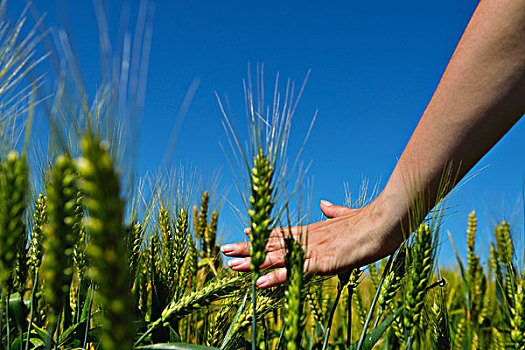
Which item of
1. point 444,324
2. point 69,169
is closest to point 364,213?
point 444,324

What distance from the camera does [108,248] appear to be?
41 centimetres

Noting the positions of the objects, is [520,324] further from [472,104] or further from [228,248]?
[228,248]

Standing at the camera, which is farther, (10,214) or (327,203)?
(327,203)

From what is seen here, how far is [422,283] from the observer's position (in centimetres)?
83

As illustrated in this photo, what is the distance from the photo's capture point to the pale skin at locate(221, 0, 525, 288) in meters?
1.10

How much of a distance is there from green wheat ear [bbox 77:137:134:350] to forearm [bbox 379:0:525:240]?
0.80 m

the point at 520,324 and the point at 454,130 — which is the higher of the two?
the point at 454,130

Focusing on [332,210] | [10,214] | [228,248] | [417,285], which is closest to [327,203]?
[332,210]

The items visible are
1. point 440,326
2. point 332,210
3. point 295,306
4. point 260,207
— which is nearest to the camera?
point 295,306

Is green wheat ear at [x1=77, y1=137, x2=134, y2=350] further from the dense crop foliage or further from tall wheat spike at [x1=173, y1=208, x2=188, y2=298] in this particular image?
tall wheat spike at [x1=173, y1=208, x2=188, y2=298]

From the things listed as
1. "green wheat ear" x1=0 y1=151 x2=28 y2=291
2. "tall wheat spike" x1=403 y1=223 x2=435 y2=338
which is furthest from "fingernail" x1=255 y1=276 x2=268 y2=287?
"green wheat ear" x1=0 y1=151 x2=28 y2=291

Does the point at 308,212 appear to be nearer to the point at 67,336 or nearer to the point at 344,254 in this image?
the point at 344,254

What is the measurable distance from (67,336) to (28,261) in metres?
0.24

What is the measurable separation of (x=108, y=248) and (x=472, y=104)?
108cm
